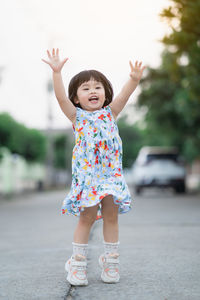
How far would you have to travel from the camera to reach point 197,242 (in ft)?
17.7

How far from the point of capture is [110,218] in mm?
3645

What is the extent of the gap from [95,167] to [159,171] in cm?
1555

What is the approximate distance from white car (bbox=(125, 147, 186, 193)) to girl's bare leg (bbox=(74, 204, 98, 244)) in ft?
50.1

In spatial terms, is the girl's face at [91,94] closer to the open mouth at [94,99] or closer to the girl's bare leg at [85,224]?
the open mouth at [94,99]

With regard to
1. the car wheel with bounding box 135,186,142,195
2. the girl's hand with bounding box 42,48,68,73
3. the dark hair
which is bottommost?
the car wheel with bounding box 135,186,142,195

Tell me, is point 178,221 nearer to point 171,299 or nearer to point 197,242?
point 197,242

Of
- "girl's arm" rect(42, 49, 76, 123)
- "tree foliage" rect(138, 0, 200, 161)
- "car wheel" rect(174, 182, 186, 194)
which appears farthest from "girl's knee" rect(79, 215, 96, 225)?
"car wheel" rect(174, 182, 186, 194)

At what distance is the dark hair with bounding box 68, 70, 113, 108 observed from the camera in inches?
150

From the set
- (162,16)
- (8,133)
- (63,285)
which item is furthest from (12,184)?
(63,285)

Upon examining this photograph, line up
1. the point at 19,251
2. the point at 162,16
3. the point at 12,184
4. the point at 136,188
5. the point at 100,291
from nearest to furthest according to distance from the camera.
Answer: the point at 100,291 < the point at 19,251 < the point at 162,16 < the point at 136,188 < the point at 12,184

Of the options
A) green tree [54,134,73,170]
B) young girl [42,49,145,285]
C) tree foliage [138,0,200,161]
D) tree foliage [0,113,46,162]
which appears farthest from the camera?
green tree [54,134,73,170]

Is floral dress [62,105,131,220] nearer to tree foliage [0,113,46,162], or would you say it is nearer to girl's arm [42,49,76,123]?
girl's arm [42,49,76,123]

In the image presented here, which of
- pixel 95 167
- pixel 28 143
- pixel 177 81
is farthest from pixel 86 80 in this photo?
pixel 28 143

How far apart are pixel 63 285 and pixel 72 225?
4788 mm
